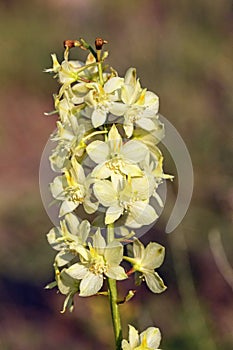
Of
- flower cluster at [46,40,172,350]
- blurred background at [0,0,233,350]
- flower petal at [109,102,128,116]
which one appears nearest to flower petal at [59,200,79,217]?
flower cluster at [46,40,172,350]

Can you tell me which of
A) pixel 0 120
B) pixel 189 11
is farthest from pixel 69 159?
pixel 189 11

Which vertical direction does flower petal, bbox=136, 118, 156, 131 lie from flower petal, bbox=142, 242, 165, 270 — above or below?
above

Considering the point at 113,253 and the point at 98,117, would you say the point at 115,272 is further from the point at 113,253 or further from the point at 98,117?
the point at 98,117

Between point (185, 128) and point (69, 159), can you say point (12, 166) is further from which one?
point (69, 159)

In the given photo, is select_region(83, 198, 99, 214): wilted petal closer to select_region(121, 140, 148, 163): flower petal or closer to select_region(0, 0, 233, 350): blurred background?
select_region(121, 140, 148, 163): flower petal

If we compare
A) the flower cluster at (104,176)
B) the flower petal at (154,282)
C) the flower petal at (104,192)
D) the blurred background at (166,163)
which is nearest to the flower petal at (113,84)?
the flower cluster at (104,176)

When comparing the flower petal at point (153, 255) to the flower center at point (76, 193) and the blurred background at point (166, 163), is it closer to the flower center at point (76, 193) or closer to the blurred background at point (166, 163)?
the flower center at point (76, 193)

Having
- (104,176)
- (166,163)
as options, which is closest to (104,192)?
(104,176)
